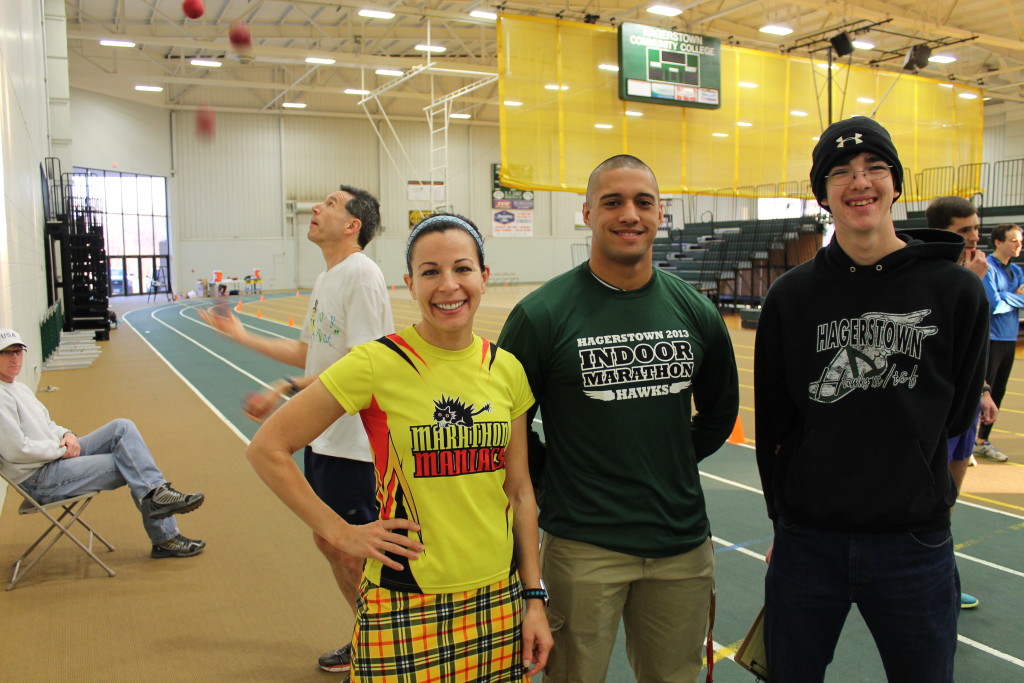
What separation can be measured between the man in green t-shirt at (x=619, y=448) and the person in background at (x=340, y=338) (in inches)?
42.3

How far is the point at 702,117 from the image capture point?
19234mm

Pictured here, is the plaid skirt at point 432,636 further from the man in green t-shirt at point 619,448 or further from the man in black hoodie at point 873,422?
the man in black hoodie at point 873,422

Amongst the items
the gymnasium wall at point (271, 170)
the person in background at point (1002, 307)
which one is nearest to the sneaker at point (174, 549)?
the person in background at point (1002, 307)

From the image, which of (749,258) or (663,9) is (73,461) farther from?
(749,258)

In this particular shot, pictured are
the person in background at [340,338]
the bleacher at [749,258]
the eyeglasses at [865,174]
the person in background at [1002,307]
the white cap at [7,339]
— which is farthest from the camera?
the bleacher at [749,258]

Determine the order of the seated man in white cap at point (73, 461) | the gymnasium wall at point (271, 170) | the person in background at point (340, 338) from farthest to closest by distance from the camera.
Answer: the gymnasium wall at point (271, 170), the seated man in white cap at point (73, 461), the person in background at point (340, 338)

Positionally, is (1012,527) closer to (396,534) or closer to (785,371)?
(785,371)

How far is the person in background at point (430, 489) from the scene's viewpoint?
1805 millimetres

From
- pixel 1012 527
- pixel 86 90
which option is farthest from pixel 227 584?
pixel 86 90

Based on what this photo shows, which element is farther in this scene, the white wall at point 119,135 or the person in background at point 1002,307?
the white wall at point 119,135

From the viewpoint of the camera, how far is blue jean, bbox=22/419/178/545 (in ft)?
15.0

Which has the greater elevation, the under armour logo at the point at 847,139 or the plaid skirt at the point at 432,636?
the under armour logo at the point at 847,139

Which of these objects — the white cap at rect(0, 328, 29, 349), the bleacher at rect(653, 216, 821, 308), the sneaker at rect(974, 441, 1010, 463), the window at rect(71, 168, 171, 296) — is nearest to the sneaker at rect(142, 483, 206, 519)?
the white cap at rect(0, 328, 29, 349)

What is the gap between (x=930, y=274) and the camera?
1.89 m
